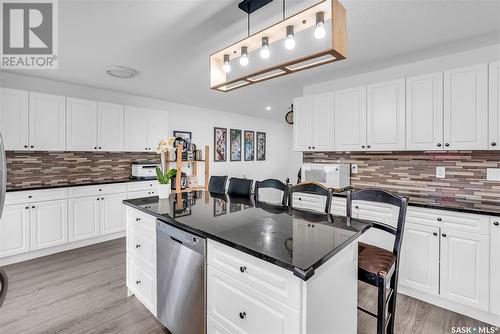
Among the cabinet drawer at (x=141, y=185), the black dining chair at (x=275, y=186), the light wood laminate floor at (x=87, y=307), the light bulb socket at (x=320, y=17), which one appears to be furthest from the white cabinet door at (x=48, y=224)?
the light bulb socket at (x=320, y=17)

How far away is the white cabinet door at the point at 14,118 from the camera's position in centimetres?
302

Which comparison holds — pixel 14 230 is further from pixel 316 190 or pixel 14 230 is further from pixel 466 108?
pixel 466 108

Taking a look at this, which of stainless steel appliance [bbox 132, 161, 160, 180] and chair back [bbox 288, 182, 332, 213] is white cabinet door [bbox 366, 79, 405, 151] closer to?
chair back [bbox 288, 182, 332, 213]

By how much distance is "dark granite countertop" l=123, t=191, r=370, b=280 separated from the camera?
116 cm

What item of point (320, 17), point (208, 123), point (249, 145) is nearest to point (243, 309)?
point (320, 17)

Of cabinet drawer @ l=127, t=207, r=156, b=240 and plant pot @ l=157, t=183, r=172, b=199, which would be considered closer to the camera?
cabinet drawer @ l=127, t=207, r=156, b=240

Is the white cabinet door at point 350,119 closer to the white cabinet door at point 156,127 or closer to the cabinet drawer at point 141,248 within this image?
the cabinet drawer at point 141,248

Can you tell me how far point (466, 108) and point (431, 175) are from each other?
2.60 feet

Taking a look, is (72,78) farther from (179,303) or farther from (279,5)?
(179,303)

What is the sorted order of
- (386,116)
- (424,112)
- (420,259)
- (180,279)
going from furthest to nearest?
(386,116)
(424,112)
(420,259)
(180,279)

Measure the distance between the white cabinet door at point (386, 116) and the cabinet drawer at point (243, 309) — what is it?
2.47 metres

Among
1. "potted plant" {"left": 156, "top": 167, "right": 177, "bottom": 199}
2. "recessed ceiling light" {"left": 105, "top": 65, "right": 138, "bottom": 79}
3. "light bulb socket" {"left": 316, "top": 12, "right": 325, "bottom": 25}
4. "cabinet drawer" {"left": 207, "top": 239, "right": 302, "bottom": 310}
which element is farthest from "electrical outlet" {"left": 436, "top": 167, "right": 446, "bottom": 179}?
"recessed ceiling light" {"left": 105, "top": 65, "right": 138, "bottom": 79}

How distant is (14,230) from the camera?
3.05m

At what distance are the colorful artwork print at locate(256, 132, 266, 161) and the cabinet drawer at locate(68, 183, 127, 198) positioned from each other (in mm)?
3933
